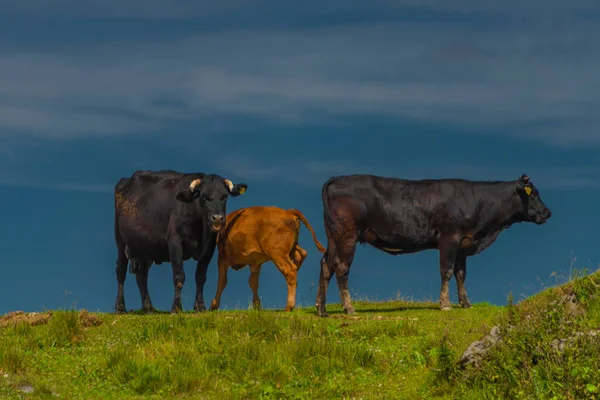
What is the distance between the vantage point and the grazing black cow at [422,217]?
2198 cm

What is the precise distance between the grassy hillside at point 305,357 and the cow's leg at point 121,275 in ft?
15.3

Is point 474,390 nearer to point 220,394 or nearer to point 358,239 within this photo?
point 220,394

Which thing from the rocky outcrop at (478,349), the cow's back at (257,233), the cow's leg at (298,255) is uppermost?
the cow's back at (257,233)

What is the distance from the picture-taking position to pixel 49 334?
17328 millimetres

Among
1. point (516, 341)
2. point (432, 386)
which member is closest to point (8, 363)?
point (432, 386)

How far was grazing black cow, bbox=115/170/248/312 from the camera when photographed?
21.4m

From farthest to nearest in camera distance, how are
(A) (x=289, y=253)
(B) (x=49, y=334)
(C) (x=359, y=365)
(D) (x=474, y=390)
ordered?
1. (A) (x=289, y=253)
2. (B) (x=49, y=334)
3. (C) (x=359, y=365)
4. (D) (x=474, y=390)

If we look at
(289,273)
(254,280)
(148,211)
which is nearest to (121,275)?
(148,211)

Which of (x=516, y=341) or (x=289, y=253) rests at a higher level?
(x=289, y=253)

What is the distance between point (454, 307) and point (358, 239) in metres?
3.18

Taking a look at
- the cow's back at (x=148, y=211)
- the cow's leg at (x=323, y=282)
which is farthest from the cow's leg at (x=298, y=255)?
the cow's back at (x=148, y=211)

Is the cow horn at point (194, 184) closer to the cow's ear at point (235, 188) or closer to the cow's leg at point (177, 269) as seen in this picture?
the cow's ear at point (235, 188)

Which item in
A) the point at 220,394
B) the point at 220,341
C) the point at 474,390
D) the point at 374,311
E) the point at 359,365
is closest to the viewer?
the point at 474,390

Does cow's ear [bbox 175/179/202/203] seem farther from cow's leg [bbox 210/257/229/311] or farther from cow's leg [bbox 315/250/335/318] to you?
cow's leg [bbox 315/250/335/318]
